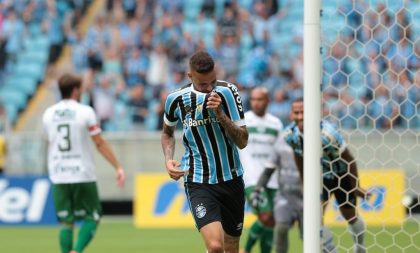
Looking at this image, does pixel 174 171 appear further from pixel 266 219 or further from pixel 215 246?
pixel 266 219

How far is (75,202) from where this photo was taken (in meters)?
10.8

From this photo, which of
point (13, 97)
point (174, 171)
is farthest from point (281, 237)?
point (13, 97)

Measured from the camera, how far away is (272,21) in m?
21.1

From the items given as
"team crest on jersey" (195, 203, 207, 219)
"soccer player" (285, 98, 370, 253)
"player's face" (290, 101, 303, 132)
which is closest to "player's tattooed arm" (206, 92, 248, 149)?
"team crest on jersey" (195, 203, 207, 219)

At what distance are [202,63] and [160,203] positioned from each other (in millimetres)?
10032

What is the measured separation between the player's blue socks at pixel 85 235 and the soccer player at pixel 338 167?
2.18 m

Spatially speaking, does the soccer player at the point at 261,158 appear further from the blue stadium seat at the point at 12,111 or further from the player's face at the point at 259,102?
the blue stadium seat at the point at 12,111

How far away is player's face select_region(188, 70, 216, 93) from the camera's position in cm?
782

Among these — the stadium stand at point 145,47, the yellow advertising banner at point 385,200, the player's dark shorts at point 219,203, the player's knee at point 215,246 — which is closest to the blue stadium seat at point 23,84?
the stadium stand at point 145,47

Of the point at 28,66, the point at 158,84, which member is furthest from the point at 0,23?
the point at 158,84

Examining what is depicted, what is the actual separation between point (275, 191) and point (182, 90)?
4.23 m

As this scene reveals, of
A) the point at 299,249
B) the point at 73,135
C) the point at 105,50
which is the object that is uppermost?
the point at 105,50

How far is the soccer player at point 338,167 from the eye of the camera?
9656mm

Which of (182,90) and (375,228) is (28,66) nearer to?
(375,228)
